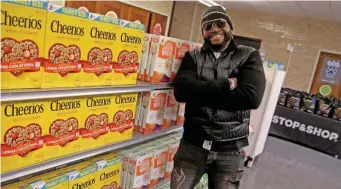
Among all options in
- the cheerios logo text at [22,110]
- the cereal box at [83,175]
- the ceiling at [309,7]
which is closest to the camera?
the cheerios logo text at [22,110]

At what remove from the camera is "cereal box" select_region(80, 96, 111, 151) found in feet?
5.00

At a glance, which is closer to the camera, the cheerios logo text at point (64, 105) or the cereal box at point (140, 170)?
the cheerios logo text at point (64, 105)

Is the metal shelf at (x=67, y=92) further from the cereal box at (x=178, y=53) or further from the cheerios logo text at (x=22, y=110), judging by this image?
the cereal box at (x=178, y=53)

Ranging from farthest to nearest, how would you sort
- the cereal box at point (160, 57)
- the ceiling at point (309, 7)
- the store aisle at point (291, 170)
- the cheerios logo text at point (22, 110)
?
the ceiling at point (309, 7) < the store aisle at point (291, 170) < the cereal box at point (160, 57) < the cheerios logo text at point (22, 110)

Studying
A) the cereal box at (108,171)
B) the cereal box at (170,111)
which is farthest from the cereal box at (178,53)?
the cereal box at (108,171)

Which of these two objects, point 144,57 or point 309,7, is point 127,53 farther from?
point 309,7

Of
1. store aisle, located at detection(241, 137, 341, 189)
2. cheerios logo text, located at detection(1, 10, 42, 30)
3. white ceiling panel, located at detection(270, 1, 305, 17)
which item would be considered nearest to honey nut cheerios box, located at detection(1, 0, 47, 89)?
cheerios logo text, located at detection(1, 10, 42, 30)

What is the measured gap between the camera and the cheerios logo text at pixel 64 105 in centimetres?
135

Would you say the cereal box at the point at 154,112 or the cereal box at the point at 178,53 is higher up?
the cereal box at the point at 178,53

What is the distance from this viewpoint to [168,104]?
214cm

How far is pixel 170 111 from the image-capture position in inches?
85.9

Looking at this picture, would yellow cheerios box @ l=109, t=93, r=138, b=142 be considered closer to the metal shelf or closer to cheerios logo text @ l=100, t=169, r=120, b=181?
the metal shelf

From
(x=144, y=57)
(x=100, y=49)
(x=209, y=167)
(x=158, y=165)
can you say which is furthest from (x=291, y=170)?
(x=100, y=49)

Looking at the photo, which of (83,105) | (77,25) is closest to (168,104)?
(83,105)
